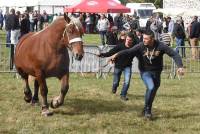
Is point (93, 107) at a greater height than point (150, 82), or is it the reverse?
point (150, 82)

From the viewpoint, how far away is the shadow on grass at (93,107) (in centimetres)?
1102

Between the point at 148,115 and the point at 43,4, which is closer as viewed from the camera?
the point at 148,115

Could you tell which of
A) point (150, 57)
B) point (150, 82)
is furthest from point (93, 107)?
point (150, 57)

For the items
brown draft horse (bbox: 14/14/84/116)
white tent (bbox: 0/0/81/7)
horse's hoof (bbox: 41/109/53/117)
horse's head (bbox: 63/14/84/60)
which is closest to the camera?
horse's head (bbox: 63/14/84/60)

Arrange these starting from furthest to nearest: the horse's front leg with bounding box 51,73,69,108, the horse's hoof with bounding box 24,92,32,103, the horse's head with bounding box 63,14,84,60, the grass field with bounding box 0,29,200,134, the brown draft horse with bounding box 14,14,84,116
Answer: the horse's hoof with bounding box 24,92,32,103 < the horse's front leg with bounding box 51,73,69,108 < the brown draft horse with bounding box 14,14,84,116 < the horse's head with bounding box 63,14,84,60 < the grass field with bounding box 0,29,200,134

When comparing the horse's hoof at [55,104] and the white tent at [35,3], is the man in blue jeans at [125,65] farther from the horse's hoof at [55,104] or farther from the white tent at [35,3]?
the white tent at [35,3]

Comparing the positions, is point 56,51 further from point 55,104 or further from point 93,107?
point 93,107

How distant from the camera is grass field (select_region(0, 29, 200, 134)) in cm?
939

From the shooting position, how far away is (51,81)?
16.6 meters

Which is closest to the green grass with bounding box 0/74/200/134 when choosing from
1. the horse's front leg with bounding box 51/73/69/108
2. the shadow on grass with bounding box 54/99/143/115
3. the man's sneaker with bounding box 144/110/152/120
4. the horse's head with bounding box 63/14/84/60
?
the shadow on grass with bounding box 54/99/143/115

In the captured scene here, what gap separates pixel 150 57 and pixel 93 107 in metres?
2.11

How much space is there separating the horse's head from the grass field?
1.33 m

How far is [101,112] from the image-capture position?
10984mm

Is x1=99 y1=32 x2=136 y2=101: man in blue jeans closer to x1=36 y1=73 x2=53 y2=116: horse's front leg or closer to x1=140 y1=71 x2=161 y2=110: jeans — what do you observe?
x1=140 y1=71 x2=161 y2=110: jeans
